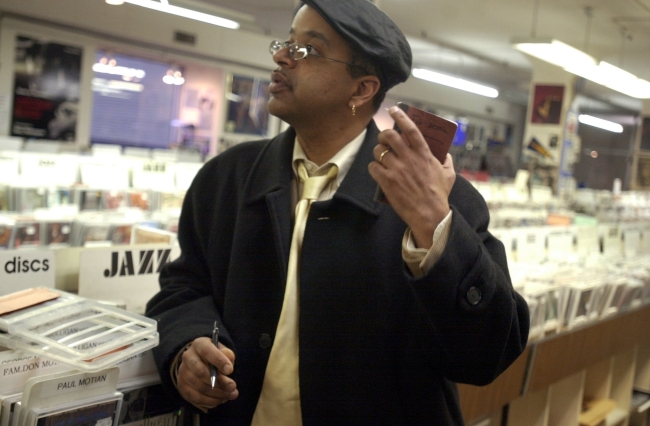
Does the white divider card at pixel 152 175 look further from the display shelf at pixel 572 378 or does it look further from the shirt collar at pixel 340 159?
the shirt collar at pixel 340 159

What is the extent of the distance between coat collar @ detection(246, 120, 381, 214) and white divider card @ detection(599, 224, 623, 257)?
3.93 metres

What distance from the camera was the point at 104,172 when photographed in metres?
5.04

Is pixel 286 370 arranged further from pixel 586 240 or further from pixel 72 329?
pixel 586 240

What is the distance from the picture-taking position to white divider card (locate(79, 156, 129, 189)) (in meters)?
4.95

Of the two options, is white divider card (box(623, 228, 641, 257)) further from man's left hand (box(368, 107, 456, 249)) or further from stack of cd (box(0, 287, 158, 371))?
stack of cd (box(0, 287, 158, 371))

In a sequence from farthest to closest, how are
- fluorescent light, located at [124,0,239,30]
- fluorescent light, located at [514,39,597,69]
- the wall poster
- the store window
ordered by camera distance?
1. the store window
2. the wall poster
3. fluorescent light, located at [124,0,239,30]
4. fluorescent light, located at [514,39,597,69]

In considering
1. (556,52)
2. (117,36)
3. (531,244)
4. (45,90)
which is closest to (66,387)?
(531,244)

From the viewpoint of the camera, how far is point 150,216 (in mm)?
4027

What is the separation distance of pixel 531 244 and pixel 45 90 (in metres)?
6.80

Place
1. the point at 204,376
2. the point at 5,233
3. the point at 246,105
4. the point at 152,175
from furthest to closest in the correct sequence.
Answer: the point at 246,105, the point at 152,175, the point at 5,233, the point at 204,376

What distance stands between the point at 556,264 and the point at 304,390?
2.85 metres

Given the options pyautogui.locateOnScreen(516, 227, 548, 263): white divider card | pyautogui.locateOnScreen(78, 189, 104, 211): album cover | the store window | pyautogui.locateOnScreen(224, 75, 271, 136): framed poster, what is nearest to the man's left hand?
pyautogui.locateOnScreen(516, 227, 548, 263): white divider card

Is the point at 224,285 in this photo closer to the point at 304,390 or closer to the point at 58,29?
the point at 304,390

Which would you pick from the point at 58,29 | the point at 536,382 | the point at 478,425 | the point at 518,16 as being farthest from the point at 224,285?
the point at 518,16
